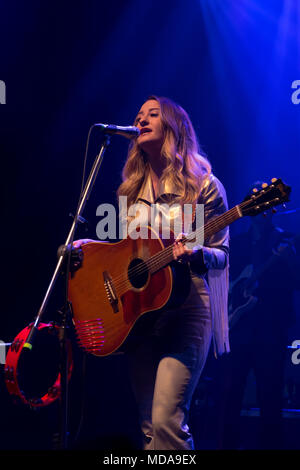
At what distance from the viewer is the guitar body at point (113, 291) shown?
2564 mm

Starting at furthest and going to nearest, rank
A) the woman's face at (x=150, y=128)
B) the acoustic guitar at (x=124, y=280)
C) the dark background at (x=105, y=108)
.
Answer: the dark background at (x=105, y=108), the woman's face at (x=150, y=128), the acoustic guitar at (x=124, y=280)

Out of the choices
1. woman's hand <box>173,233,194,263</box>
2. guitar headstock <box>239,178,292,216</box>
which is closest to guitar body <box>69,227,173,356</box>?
woman's hand <box>173,233,194,263</box>

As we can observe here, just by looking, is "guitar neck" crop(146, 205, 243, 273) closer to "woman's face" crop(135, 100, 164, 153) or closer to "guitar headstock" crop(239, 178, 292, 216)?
"guitar headstock" crop(239, 178, 292, 216)

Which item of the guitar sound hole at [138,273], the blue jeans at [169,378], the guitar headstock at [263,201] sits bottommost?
the blue jeans at [169,378]

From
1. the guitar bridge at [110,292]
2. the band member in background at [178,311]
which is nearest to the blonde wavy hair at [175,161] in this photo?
the band member in background at [178,311]

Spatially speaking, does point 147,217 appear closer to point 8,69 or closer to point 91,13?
point 8,69

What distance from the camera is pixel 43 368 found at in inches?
149

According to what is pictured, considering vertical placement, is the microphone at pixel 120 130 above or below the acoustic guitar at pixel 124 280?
above

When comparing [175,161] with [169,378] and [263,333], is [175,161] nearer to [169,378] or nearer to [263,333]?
[169,378]

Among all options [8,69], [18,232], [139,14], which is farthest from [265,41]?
[18,232]

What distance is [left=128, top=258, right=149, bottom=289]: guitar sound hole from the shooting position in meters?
2.62

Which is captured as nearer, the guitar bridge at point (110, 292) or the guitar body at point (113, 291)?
the guitar body at point (113, 291)

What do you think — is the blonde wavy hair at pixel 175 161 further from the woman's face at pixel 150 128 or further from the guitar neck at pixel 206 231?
the guitar neck at pixel 206 231

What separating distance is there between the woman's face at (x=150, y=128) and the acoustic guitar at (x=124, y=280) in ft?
1.94
